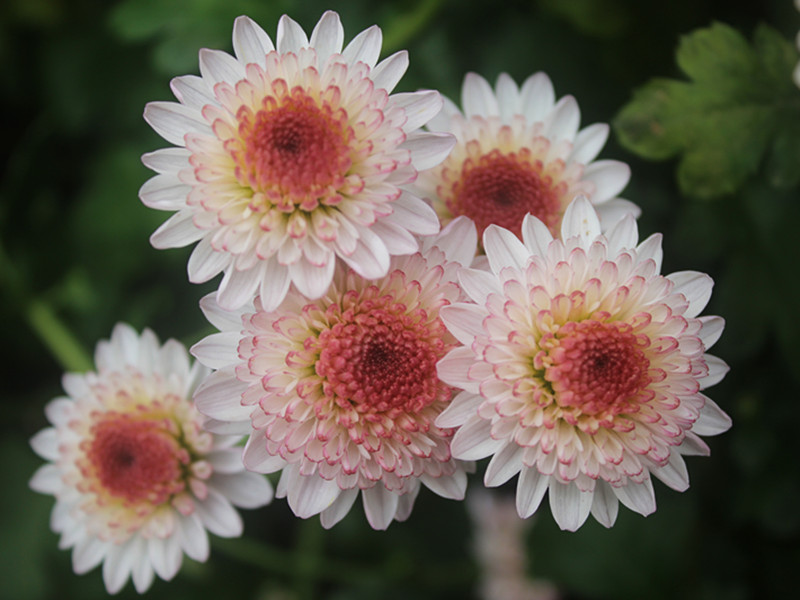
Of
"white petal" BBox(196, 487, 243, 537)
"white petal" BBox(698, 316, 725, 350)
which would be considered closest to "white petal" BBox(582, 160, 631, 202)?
"white petal" BBox(698, 316, 725, 350)

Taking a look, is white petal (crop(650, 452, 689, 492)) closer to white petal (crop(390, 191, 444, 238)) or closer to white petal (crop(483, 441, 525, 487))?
white petal (crop(483, 441, 525, 487))

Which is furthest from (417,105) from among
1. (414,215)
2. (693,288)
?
(693,288)

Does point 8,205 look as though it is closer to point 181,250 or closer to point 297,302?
point 181,250

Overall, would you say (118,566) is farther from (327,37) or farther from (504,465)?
(327,37)

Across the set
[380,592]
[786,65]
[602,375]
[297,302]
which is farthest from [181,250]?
[786,65]

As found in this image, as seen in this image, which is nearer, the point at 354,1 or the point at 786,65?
the point at 786,65
